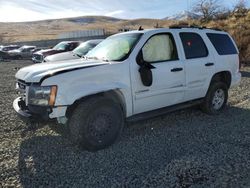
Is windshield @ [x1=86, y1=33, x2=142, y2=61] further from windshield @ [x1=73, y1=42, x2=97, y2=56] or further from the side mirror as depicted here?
windshield @ [x1=73, y1=42, x2=97, y2=56]

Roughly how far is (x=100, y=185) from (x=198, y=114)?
3950mm

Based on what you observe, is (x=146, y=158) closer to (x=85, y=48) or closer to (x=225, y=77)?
(x=225, y=77)

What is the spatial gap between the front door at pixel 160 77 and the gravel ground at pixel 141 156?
23.5 inches

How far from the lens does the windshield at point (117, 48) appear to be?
5824 mm

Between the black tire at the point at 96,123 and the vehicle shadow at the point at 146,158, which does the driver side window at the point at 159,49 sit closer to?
the black tire at the point at 96,123

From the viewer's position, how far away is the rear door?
660cm

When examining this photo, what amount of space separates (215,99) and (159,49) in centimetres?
218

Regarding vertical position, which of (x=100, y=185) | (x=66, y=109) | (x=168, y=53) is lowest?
(x=100, y=185)

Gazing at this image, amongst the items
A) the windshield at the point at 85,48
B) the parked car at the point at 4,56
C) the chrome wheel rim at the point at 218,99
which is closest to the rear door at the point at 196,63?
the chrome wheel rim at the point at 218,99

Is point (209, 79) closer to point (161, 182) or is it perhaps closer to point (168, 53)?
point (168, 53)

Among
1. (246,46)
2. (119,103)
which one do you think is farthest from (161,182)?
(246,46)

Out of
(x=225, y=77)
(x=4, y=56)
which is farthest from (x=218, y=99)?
(x=4, y=56)

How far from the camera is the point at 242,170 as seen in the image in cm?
453

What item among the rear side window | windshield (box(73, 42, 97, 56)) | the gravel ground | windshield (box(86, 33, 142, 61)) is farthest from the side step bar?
windshield (box(73, 42, 97, 56))
